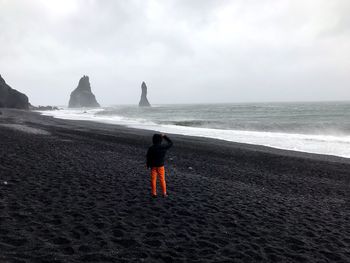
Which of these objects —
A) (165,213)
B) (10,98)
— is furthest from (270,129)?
(10,98)

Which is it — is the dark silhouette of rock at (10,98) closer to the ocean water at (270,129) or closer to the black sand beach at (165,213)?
the ocean water at (270,129)

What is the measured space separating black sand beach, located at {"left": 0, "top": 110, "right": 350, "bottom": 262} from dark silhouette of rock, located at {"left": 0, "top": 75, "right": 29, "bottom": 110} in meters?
97.6

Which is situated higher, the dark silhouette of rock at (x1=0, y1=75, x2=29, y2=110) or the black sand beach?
the dark silhouette of rock at (x1=0, y1=75, x2=29, y2=110)

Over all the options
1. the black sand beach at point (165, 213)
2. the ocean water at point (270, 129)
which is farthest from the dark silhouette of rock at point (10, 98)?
the black sand beach at point (165, 213)

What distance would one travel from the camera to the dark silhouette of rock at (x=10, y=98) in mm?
98500

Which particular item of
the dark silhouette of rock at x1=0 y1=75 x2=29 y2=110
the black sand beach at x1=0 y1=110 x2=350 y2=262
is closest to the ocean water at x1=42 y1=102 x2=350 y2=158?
the black sand beach at x1=0 y1=110 x2=350 y2=262

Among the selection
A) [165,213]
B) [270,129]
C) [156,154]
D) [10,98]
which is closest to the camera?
[165,213]

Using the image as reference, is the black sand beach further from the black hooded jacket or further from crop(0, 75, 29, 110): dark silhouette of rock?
crop(0, 75, 29, 110): dark silhouette of rock

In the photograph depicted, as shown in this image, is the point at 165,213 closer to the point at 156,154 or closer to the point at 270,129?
the point at 156,154

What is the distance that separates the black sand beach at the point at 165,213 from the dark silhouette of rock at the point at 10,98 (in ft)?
320

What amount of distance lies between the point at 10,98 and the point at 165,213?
113 metres

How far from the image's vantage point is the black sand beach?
6.34 m

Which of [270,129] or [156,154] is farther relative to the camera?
[270,129]

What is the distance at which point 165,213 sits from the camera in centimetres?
877
